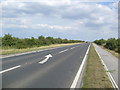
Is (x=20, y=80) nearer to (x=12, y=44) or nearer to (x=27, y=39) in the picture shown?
(x=12, y=44)

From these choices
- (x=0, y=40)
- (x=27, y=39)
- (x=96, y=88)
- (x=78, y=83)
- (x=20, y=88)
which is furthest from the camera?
(x=27, y=39)

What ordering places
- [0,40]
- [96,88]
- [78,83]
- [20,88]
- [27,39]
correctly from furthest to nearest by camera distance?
[27,39]
[0,40]
[78,83]
[96,88]
[20,88]

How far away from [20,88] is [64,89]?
1526 millimetres

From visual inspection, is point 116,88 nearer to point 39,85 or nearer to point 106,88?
point 106,88

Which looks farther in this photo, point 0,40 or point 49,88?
point 0,40

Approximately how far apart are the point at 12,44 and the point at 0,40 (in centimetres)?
299

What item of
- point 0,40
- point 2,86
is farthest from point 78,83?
point 0,40

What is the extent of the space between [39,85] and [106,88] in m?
2.49

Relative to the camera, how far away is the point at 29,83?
8.20 meters

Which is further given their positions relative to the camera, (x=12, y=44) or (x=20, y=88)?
(x=12, y=44)

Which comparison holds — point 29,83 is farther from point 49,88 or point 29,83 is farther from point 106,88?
point 106,88

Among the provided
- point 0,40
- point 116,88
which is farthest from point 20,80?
point 0,40

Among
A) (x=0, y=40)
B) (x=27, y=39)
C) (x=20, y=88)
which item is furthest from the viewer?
(x=27, y=39)

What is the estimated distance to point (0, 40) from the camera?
1694 inches
